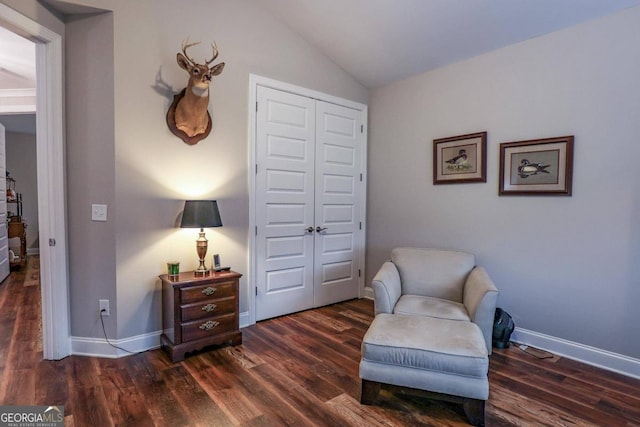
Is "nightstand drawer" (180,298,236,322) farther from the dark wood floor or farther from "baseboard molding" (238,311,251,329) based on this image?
"baseboard molding" (238,311,251,329)

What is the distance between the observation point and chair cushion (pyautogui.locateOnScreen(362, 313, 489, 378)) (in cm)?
181

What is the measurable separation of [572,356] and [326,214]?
2537 mm

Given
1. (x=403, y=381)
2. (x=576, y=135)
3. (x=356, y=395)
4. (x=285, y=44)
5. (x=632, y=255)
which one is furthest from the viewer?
(x=285, y=44)

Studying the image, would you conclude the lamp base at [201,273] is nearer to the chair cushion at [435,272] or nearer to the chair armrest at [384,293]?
the chair armrest at [384,293]

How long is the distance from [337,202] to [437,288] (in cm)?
152

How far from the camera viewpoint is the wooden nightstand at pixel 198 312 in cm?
254

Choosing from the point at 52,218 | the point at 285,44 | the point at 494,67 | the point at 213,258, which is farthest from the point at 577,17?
the point at 52,218

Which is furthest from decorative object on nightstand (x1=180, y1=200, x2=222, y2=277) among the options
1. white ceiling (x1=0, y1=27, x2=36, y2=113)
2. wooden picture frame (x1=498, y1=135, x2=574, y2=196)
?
wooden picture frame (x1=498, y1=135, x2=574, y2=196)

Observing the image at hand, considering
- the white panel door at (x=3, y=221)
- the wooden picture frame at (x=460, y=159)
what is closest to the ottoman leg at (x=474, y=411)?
the wooden picture frame at (x=460, y=159)

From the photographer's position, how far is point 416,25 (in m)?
2.99

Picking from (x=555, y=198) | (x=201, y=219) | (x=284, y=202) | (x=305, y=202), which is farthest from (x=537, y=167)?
(x=201, y=219)

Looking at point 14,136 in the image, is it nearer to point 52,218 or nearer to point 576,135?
point 52,218

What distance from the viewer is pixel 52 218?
247cm

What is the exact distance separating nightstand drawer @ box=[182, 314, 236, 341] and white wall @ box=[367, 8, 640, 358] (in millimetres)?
2150
